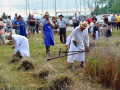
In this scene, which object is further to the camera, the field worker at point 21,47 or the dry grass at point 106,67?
the field worker at point 21,47

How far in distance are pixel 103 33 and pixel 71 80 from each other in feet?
31.5

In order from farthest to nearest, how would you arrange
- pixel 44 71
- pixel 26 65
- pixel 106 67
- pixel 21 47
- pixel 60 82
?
pixel 21 47 < pixel 26 65 < pixel 44 71 < pixel 106 67 < pixel 60 82

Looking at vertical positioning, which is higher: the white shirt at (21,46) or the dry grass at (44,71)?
the white shirt at (21,46)

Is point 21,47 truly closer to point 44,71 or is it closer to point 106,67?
point 44,71

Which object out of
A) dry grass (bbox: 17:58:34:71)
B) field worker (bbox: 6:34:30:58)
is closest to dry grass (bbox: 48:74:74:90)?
dry grass (bbox: 17:58:34:71)

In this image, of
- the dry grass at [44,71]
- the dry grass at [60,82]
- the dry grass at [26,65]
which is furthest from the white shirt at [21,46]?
the dry grass at [60,82]

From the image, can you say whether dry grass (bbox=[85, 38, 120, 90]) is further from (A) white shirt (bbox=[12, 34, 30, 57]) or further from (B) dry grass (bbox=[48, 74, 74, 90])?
(A) white shirt (bbox=[12, 34, 30, 57])

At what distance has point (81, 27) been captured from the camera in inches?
256

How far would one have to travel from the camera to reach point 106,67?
17.0 feet

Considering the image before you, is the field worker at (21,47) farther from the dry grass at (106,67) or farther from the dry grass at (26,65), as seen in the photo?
the dry grass at (106,67)

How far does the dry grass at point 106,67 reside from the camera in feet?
16.5

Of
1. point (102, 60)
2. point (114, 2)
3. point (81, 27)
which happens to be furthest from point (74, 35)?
point (114, 2)

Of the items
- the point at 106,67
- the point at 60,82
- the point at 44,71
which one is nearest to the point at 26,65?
the point at 44,71

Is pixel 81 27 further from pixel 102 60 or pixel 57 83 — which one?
pixel 57 83
